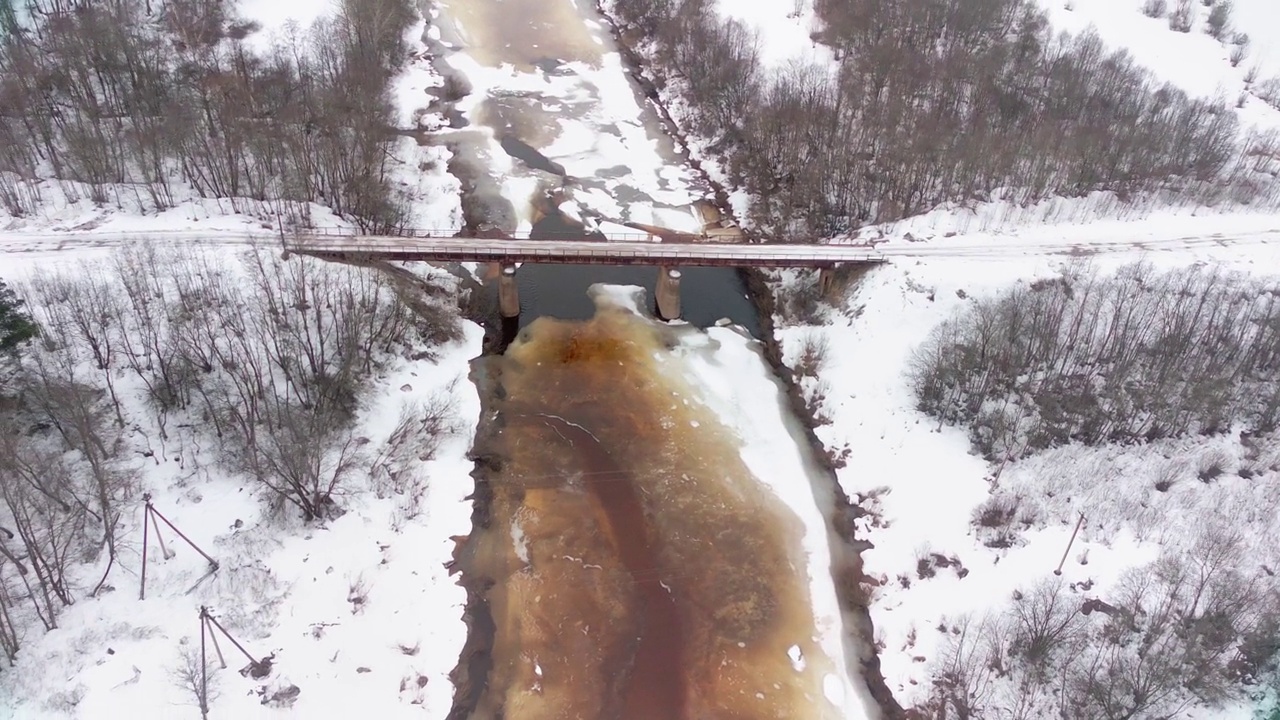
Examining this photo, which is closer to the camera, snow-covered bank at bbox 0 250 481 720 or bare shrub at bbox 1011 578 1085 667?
snow-covered bank at bbox 0 250 481 720

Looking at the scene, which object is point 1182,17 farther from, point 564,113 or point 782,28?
point 564,113

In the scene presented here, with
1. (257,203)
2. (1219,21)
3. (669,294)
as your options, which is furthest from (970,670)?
(1219,21)

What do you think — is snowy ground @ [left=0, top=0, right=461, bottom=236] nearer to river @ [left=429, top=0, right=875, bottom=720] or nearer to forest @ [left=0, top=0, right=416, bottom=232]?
forest @ [left=0, top=0, right=416, bottom=232]

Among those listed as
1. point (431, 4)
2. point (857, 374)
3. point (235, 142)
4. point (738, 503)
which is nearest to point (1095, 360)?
point (857, 374)

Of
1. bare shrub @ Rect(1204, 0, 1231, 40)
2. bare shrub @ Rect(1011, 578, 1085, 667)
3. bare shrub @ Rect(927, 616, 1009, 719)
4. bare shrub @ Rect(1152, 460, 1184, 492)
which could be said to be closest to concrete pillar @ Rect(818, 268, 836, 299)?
bare shrub @ Rect(1152, 460, 1184, 492)

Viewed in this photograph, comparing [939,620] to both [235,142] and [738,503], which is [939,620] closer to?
A: [738,503]

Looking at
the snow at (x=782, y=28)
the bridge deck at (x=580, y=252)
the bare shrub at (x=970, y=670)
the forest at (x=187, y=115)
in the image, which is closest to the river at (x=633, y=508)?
the bare shrub at (x=970, y=670)
